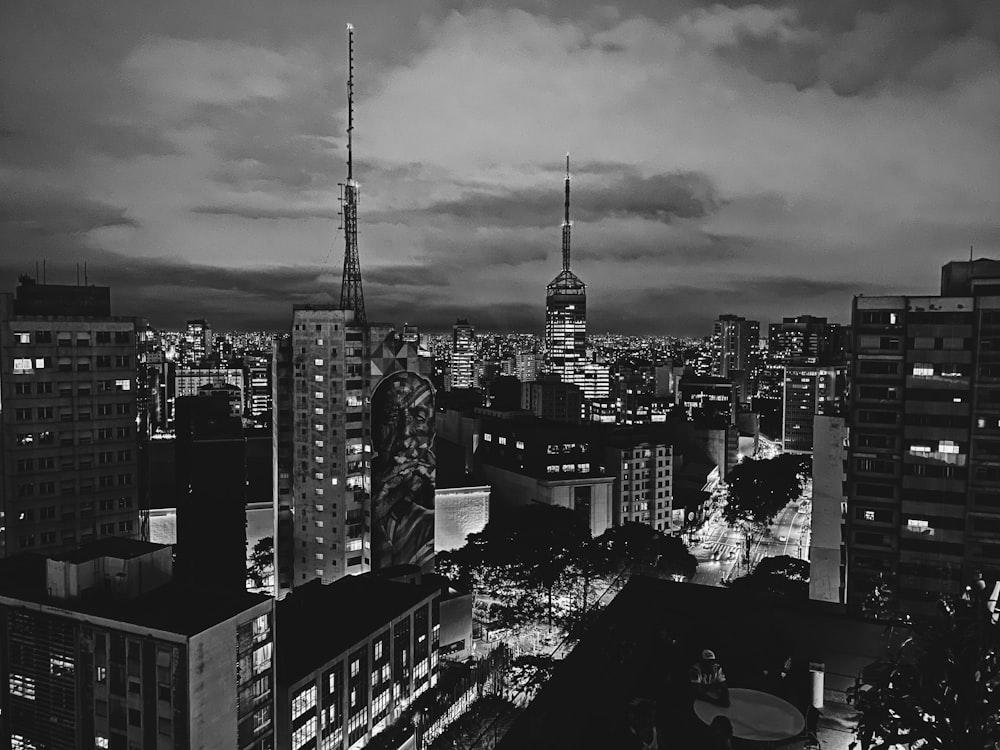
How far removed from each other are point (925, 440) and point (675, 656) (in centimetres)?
1529

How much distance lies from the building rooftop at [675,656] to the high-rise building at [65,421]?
59.7ft

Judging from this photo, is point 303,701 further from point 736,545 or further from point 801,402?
point 801,402

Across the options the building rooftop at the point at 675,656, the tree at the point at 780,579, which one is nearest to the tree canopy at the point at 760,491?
the tree at the point at 780,579

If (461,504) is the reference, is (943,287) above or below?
above

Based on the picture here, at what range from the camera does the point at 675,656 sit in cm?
499

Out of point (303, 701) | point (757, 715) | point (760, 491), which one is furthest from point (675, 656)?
point (760, 491)

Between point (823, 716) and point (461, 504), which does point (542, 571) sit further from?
point (823, 716)

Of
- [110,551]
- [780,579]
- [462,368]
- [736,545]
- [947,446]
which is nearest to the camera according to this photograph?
[110,551]

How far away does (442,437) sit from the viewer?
41.0m

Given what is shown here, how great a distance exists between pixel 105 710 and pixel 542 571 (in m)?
15.1

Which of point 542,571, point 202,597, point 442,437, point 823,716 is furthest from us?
point 442,437

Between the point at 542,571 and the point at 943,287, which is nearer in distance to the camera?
the point at 943,287

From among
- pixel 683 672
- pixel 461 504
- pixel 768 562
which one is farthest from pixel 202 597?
pixel 768 562

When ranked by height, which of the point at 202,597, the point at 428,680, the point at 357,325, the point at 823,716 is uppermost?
the point at 357,325
